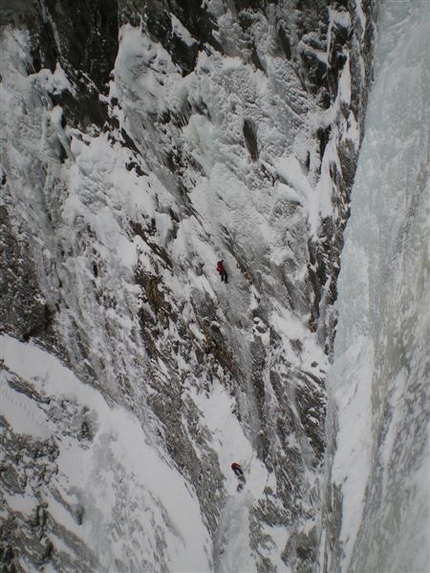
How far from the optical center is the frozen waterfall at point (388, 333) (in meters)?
2.91

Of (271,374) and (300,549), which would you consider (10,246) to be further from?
(300,549)

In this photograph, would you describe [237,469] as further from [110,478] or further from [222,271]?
[110,478]

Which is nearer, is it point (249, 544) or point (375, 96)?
→ point (375, 96)

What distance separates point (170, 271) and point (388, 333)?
17.6 feet

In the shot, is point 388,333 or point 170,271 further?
point 170,271

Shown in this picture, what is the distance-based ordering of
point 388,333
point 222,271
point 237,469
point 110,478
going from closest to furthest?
point 388,333
point 222,271
point 237,469
point 110,478

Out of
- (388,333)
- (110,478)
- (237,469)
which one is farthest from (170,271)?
(110,478)

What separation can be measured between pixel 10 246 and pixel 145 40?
6.15m

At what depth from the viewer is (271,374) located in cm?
732

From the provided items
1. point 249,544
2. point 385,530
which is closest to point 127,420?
point 249,544

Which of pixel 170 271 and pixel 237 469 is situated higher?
pixel 170 271

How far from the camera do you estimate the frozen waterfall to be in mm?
2908

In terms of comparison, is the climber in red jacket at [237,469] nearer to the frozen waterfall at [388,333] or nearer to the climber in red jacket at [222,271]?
the climber in red jacket at [222,271]

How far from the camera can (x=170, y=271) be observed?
8680 millimetres
